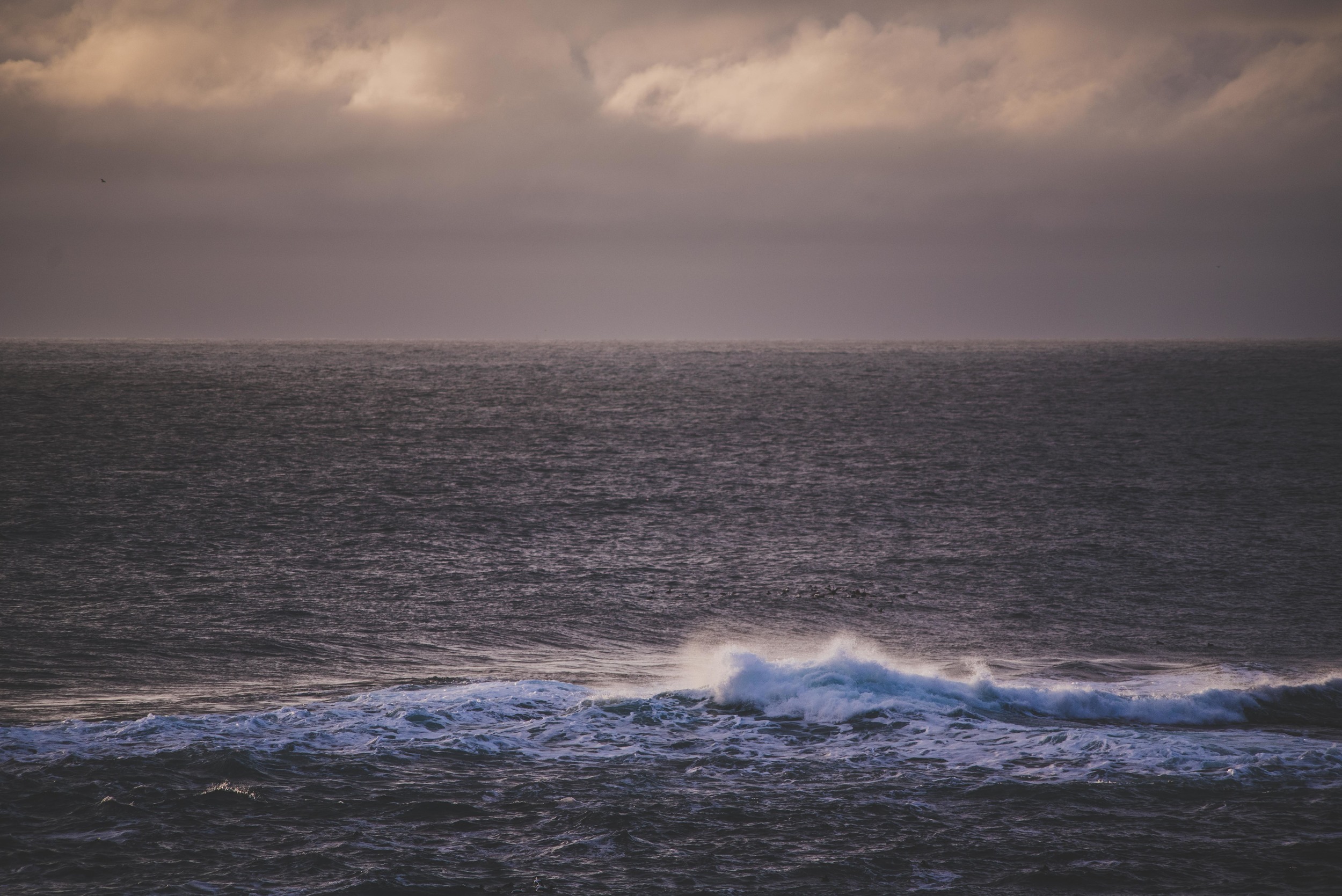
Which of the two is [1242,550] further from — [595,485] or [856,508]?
[595,485]

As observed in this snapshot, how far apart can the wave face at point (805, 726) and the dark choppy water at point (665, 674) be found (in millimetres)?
106

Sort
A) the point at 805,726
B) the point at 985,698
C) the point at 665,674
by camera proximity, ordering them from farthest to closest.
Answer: the point at 665,674 → the point at 985,698 → the point at 805,726

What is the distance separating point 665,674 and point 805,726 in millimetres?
5246

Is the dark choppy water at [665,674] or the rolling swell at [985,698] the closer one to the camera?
the dark choppy water at [665,674]

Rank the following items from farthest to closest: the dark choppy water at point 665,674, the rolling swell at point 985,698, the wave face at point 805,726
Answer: the rolling swell at point 985,698 < the wave face at point 805,726 < the dark choppy water at point 665,674

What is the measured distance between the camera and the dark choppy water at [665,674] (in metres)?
14.5

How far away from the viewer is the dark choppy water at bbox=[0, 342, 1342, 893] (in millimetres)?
14539

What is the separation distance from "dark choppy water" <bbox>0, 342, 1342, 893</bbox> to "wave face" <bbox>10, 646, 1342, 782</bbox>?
0.11 metres

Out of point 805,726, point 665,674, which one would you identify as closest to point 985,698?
point 805,726

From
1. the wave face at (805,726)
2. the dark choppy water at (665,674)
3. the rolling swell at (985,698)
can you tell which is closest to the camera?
the dark choppy water at (665,674)

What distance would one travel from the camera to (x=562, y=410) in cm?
10175

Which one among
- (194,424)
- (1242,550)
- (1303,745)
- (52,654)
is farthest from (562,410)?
(1303,745)

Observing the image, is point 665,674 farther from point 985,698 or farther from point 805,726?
point 985,698

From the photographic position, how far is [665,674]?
25.2 meters
